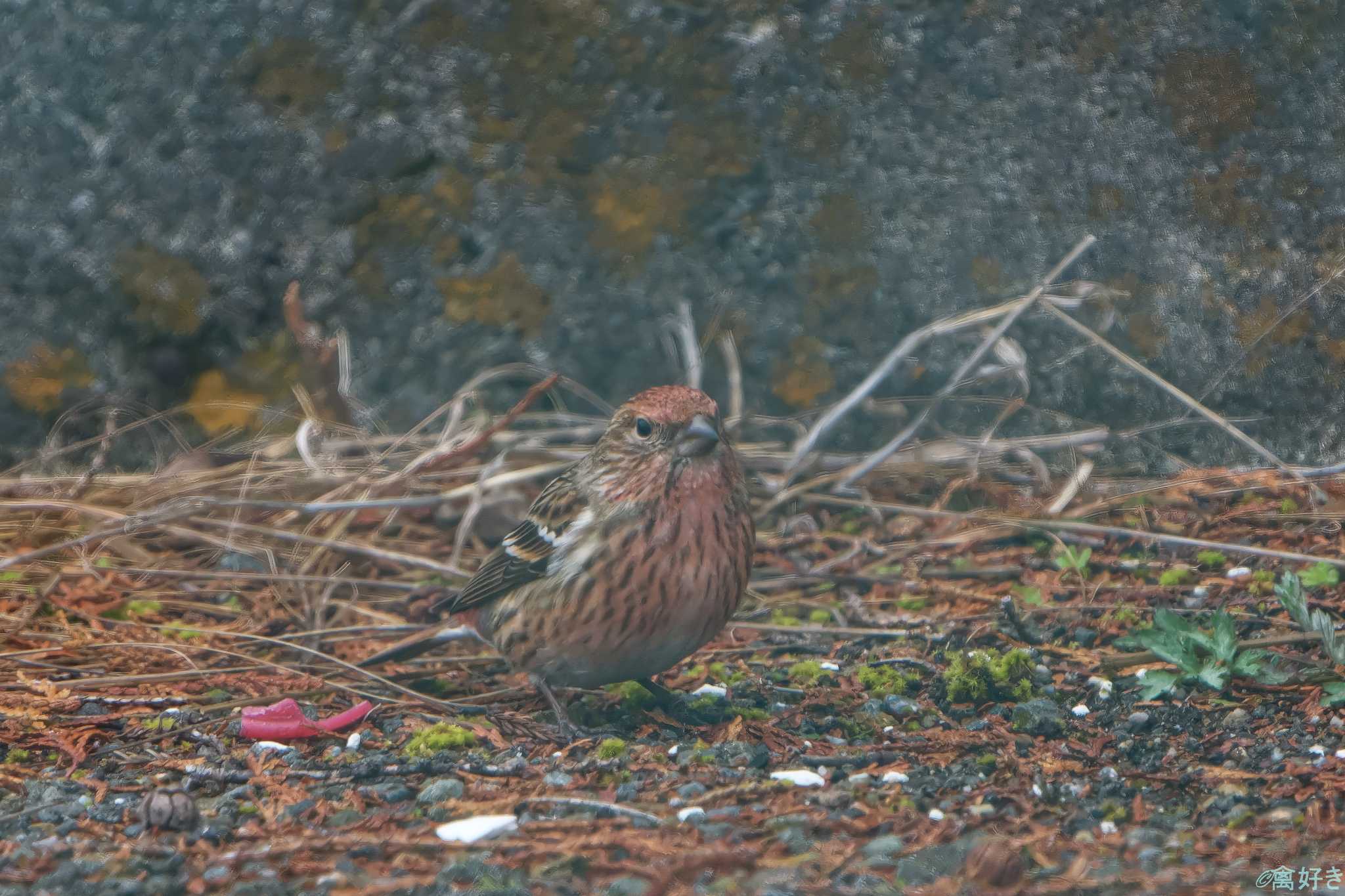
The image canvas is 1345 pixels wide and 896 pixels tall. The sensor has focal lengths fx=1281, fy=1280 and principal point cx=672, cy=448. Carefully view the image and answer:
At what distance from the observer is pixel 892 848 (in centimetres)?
241

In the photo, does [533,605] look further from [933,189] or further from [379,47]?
[379,47]

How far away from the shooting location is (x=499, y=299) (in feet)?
18.0

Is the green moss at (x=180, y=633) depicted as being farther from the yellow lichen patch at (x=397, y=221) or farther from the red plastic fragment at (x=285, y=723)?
the yellow lichen patch at (x=397, y=221)

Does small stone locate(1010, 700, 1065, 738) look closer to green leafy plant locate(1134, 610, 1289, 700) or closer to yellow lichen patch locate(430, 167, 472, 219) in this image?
green leafy plant locate(1134, 610, 1289, 700)

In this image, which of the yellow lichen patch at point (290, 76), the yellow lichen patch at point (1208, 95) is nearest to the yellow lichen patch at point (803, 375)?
the yellow lichen patch at point (1208, 95)

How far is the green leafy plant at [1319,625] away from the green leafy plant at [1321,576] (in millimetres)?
502

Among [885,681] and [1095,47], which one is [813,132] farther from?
[885,681]

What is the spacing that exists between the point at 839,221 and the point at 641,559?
7.52ft

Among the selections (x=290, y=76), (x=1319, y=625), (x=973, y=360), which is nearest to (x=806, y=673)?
(x=1319, y=625)

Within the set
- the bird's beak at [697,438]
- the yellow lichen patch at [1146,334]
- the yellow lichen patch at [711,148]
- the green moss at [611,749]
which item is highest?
the yellow lichen patch at [711,148]

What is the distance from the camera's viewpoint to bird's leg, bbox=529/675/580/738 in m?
3.39

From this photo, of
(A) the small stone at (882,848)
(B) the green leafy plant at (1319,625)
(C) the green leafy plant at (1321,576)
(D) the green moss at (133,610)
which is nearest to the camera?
(A) the small stone at (882,848)

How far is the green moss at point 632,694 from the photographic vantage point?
12.2ft

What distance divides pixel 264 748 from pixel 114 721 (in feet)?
1.59
